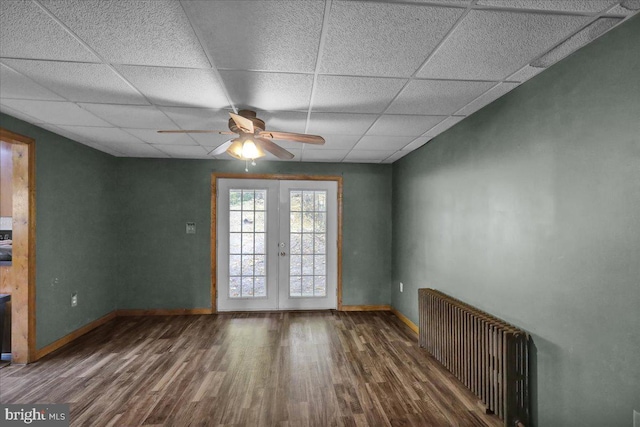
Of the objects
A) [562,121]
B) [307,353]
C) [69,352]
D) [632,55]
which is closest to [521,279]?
[562,121]

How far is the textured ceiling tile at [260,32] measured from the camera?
1332 millimetres

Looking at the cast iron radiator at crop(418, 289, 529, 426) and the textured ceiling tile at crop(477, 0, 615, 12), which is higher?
the textured ceiling tile at crop(477, 0, 615, 12)

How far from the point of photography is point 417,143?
12.2ft

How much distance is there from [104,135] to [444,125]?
370 centimetres

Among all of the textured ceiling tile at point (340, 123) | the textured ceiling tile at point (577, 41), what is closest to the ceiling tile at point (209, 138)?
the textured ceiling tile at point (340, 123)

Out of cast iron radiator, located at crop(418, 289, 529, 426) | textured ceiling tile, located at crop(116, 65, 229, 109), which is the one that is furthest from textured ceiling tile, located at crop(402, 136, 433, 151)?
textured ceiling tile, located at crop(116, 65, 229, 109)

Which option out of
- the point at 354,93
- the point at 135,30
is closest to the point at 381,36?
the point at 354,93

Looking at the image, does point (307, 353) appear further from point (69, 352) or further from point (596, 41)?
point (596, 41)

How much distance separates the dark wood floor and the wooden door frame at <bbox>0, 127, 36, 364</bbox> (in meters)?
0.23

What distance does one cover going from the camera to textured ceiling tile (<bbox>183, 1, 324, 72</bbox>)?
1332 millimetres

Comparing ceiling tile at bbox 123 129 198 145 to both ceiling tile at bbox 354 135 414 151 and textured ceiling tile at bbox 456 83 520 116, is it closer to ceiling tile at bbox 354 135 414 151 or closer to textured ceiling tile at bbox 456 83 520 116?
ceiling tile at bbox 354 135 414 151

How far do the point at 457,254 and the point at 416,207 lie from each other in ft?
3.61

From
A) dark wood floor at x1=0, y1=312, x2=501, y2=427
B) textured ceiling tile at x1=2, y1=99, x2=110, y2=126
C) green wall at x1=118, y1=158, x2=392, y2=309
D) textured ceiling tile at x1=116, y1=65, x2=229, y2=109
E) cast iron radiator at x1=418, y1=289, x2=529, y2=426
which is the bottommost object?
dark wood floor at x1=0, y1=312, x2=501, y2=427

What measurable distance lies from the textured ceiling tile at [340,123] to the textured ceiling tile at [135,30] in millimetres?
1213
